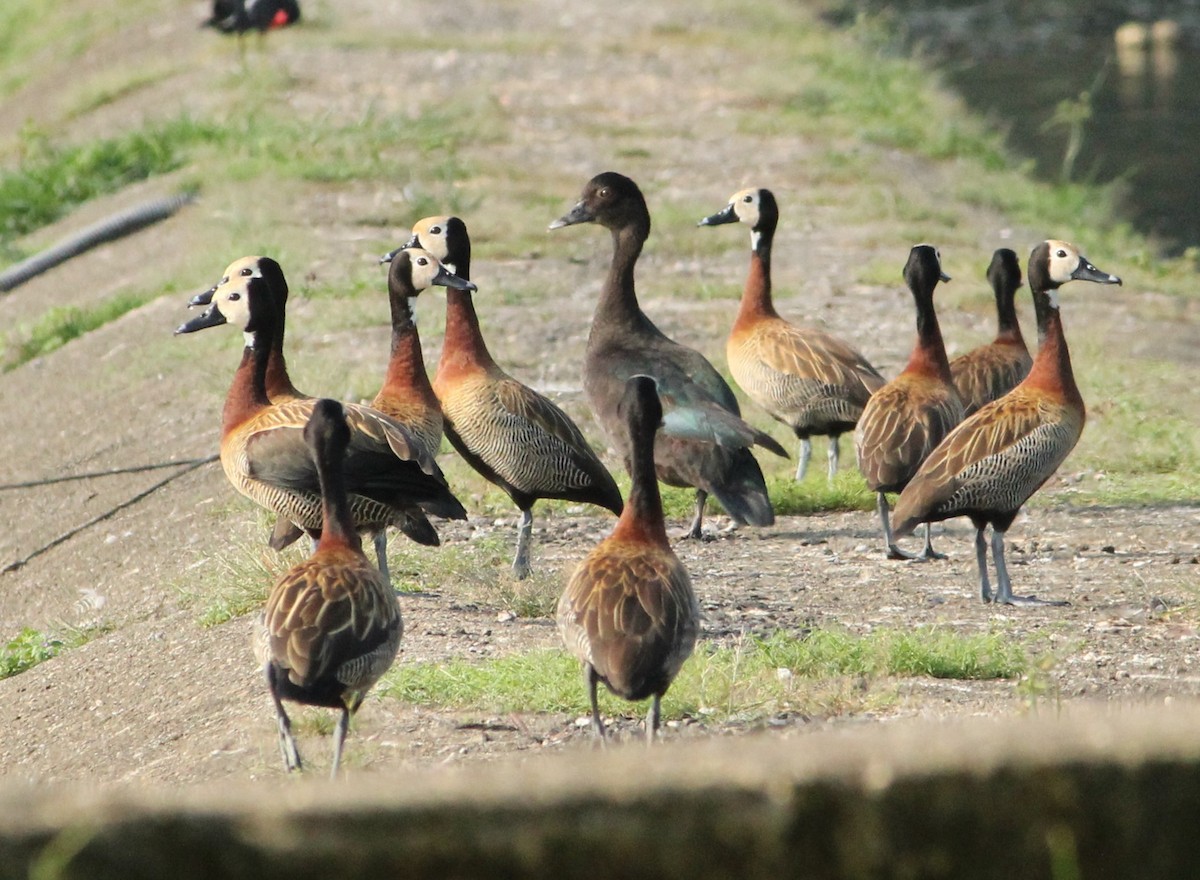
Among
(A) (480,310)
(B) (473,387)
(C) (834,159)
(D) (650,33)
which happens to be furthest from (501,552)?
(D) (650,33)

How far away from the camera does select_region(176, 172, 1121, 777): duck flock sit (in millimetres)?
5527

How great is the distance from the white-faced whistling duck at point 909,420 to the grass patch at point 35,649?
148 inches

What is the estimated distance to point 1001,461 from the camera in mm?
A: 7750

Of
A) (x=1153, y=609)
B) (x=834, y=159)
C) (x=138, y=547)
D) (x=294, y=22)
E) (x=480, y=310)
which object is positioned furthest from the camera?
(x=294, y=22)

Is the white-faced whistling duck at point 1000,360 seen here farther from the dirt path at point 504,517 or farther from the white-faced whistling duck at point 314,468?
the white-faced whistling duck at point 314,468

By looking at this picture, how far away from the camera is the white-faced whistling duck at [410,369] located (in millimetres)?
8180

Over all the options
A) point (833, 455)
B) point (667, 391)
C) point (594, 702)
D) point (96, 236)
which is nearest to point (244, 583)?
point (667, 391)

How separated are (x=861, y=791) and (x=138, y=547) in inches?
321

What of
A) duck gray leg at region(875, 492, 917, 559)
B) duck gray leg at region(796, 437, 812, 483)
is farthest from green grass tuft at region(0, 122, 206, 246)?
duck gray leg at region(875, 492, 917, 559)

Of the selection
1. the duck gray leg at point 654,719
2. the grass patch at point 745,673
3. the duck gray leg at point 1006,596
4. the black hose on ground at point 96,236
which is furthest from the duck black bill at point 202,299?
the black hose on ground at point 96,236

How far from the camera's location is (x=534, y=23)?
26312 mm

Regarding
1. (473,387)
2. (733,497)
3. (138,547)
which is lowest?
(138,547)

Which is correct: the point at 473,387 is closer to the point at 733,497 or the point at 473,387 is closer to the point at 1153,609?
the point at 733,497

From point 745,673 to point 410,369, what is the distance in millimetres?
2548
